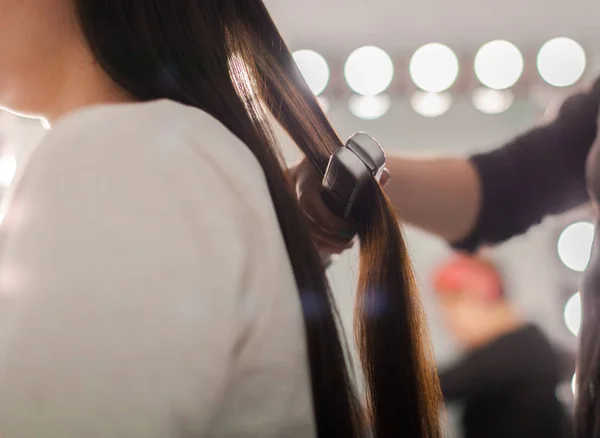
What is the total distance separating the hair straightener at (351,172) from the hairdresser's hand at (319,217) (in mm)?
11

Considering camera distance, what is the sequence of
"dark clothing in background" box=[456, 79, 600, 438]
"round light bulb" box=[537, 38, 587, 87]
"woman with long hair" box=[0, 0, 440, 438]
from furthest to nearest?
1. "round light bulb" box=[537, 38, 587, 87]
2. "dark clothing in background" box=[456, 79, 600, 438]
3. "woman with long hair" box=[0, 0, 440, 438]

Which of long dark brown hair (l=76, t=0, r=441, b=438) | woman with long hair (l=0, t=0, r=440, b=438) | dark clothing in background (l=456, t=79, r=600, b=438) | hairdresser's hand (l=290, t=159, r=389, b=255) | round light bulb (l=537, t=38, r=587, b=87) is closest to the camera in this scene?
woman with long hair (l=0, t=0, r=440, b=438)

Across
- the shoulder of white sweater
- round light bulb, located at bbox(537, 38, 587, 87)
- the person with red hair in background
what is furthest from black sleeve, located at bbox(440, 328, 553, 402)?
the shoulder of white sweater

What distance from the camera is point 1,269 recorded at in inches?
13.3

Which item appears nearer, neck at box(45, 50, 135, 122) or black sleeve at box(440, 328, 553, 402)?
neck at box(45, 50, 135, 122)

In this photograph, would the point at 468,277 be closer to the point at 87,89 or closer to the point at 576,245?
the point at 576,245

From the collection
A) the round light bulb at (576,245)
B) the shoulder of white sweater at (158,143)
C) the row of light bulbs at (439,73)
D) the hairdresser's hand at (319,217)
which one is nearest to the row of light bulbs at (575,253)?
the round light bulb at (576,245)

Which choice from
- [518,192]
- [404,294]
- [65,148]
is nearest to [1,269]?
[65,148]

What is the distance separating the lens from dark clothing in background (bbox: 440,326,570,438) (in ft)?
2.46

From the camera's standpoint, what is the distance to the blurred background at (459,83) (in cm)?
77

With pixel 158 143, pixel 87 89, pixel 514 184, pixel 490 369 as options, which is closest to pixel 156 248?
pixel 158 143

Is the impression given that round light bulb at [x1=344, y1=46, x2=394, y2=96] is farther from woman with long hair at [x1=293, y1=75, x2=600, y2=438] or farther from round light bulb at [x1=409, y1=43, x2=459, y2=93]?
woman with long hair at [x1=293, y1=75, x2=600, y2=438]

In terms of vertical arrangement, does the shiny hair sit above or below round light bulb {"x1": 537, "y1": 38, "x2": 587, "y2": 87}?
below

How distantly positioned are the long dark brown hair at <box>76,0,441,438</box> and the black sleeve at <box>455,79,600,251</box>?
0.26 m
